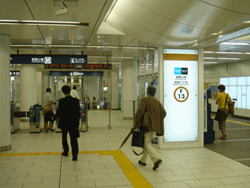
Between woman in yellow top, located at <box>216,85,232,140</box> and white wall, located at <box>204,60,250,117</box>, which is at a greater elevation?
white wall, located at <box>204,60,250,117</box>

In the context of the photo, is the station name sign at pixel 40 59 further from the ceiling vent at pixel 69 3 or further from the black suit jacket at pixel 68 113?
the ceiling vent at pixel 69 3

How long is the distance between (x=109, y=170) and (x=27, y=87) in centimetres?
964

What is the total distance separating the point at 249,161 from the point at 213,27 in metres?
3.01

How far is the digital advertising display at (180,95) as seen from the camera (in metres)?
7.23

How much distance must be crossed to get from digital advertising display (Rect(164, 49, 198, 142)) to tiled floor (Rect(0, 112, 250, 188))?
1.64 ft

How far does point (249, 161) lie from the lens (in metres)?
6.14

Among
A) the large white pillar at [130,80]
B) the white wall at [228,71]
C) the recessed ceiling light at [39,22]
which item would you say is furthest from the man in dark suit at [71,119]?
the white wall at [228,71]

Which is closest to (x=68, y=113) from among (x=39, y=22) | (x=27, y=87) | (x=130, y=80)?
(x=39, y=22)

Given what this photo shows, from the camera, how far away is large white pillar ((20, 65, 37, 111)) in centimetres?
1367

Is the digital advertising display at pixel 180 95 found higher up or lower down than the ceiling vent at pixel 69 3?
lower down

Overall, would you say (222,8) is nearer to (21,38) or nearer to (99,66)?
(21,38)

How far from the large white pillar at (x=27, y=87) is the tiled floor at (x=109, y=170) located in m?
6.28

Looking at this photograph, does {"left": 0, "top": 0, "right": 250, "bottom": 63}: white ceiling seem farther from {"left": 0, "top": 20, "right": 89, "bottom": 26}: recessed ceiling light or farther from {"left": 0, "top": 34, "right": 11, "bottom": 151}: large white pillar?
{"left": 0, "top": 34, "right": 11, "bottom": 151}: large white pillar

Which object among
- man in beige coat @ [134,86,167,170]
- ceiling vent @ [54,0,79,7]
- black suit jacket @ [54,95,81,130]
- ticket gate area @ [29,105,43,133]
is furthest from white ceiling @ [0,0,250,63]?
ticket gate area @ [29,105,43,133]
